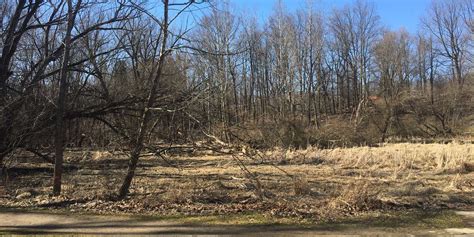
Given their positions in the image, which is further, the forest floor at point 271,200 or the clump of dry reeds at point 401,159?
the clump of dry reeds at point 401,159

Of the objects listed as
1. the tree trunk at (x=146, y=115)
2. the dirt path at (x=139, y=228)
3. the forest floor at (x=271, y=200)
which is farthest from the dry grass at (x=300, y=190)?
the dirt path at (x=139, y=228)

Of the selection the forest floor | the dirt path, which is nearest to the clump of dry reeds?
the forest floor

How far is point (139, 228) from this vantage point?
335 inches

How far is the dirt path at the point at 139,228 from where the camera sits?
8.01 metres

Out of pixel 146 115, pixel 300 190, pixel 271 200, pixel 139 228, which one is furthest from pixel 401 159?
pixel 139 228

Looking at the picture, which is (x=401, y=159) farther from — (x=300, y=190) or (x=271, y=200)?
(x=271, y=200)

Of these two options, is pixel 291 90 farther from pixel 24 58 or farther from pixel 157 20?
pixel 157 20

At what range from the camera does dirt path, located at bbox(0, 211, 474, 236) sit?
315 inches

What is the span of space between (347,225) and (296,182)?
3315 mm

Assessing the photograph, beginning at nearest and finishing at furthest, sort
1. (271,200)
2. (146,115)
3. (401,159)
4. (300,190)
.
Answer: (271,200)
(146,115)
(300,190)
(401,159)

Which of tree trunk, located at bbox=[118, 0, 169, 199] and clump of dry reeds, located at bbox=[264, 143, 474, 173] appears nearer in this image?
tree trunk, located at bbox=[118, 0, 169, 199]

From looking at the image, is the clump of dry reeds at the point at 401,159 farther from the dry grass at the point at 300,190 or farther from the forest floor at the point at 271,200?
the forest floor at the point at 271,200

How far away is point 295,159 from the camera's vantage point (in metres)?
23.8

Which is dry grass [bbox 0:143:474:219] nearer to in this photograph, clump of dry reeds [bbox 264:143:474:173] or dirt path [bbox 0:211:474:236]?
clump of dry reeds [bbox 264:143:474:173]
